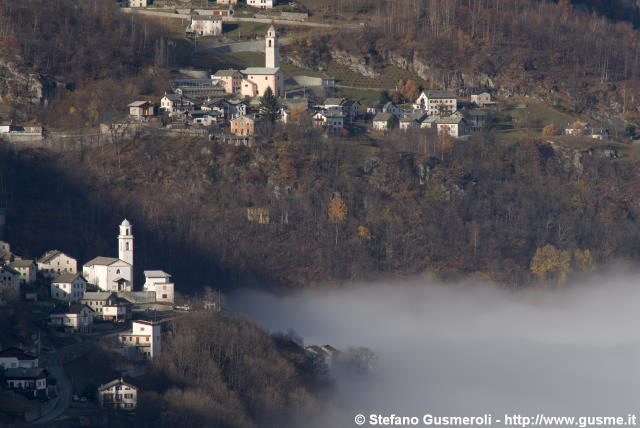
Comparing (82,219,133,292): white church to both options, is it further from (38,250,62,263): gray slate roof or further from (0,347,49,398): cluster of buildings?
(0,347,49,398): cluster of buildings

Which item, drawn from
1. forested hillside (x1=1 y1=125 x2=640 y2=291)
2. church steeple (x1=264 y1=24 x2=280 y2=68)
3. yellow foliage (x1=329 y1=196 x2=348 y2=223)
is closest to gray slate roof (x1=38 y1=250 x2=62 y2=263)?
forested hillside (x1=1 y1=125 x2=640 y2=291)

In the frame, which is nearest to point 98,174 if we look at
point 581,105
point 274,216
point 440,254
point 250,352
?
point 274,216

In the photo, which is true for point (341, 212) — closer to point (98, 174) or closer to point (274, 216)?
point (274, 216)

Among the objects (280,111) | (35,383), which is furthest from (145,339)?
(280,111)

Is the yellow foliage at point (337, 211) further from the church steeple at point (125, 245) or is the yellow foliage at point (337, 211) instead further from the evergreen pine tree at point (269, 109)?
the church steeple at point (125, 245)

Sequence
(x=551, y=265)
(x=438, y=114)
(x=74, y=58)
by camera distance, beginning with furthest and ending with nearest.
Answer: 1. (x=438, y=114)
2. (x=74, y=58)
3. (x=551, y=265)

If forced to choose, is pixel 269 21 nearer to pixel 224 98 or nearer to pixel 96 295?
pixel 224 98
